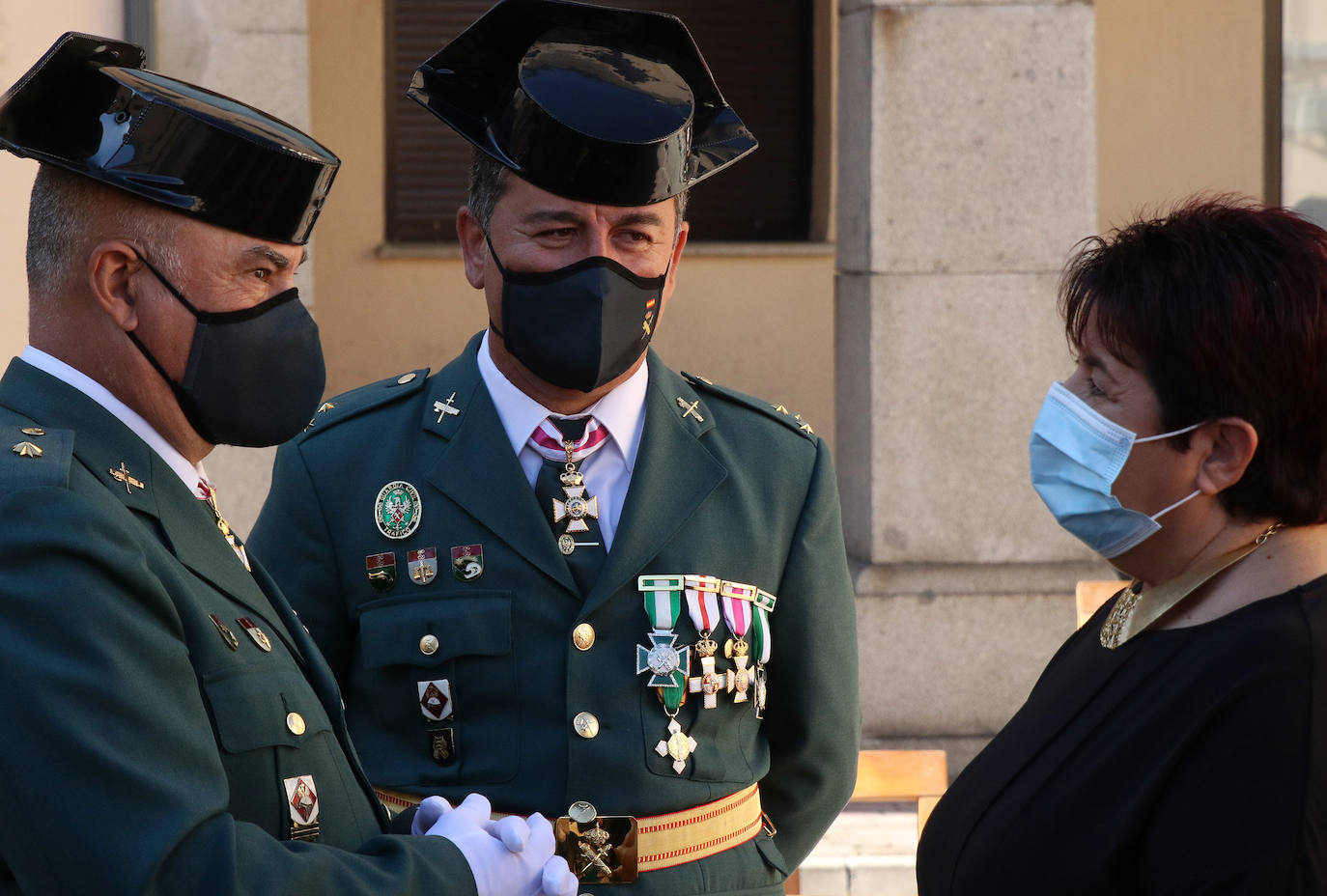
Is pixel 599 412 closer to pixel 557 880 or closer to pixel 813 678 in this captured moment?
pixel 813 678

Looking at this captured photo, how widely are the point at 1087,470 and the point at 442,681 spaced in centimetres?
98

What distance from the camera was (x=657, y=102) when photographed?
237cm

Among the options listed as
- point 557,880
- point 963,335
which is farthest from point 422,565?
point 963,335

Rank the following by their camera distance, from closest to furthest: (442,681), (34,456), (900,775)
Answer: (34,456), (442,681), (900,775)

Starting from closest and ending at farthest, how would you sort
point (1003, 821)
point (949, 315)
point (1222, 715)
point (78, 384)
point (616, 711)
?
point (78, 384)
point (1222, 715)
point (1003, 821)
point (616, 711)
point (949, 315)

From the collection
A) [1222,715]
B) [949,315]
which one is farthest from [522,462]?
[949,315]

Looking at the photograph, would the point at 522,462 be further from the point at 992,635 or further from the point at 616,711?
the point at 992,635

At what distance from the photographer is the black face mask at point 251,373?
5.61ft

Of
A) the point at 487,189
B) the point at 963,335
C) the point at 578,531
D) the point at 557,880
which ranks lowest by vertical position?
the point at 557,880

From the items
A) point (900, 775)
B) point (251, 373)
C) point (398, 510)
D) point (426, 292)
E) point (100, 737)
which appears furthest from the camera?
point (426, 292)

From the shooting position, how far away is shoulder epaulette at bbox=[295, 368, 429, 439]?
2.51 metres

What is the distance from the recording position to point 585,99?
7.66 ft

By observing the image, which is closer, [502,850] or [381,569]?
[502,850]

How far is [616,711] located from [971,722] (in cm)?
342
